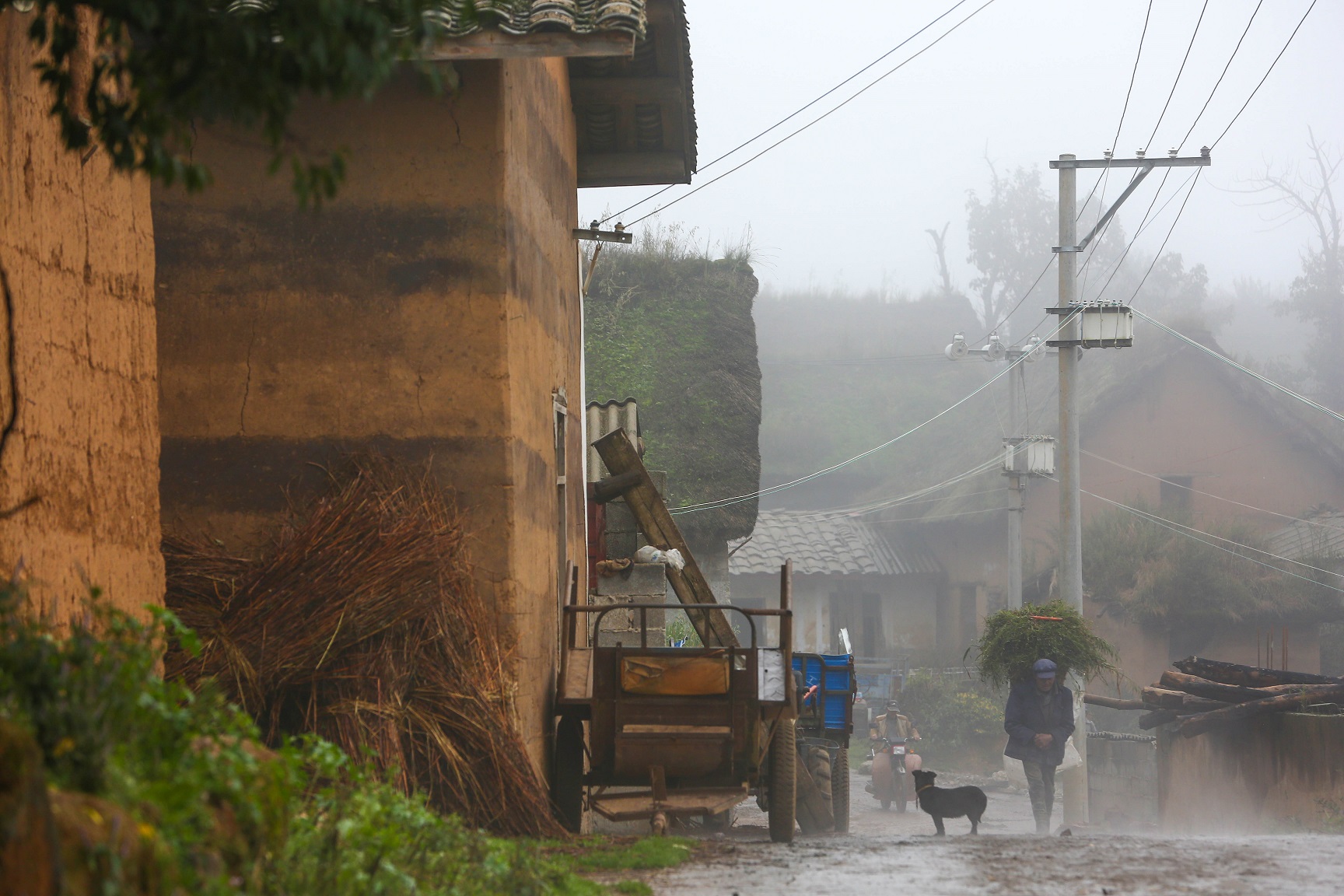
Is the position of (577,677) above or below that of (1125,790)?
above

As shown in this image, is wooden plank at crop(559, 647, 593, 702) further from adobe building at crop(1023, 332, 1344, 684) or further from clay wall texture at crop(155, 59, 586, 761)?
adobe building at crop(1023, 332, 1344, 684)

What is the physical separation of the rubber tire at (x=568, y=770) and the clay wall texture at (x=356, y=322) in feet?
2.98

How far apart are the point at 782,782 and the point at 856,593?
83.2 feet

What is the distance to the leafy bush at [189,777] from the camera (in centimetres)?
313

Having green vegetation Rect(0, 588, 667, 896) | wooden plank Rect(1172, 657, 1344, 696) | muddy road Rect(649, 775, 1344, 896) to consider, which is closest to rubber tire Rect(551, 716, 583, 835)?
muddy road Rect(649, 775, 1344, 896)

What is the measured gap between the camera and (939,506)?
35969 mm

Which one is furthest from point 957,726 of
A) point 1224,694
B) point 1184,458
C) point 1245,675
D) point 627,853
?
point 627,853

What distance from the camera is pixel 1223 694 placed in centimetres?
1405

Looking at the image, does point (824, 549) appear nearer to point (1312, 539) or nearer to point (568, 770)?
point (1312, 539)

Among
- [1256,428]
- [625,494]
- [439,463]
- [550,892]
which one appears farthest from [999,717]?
[550,892]

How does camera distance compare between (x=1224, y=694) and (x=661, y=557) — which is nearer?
(x=661, y=557)

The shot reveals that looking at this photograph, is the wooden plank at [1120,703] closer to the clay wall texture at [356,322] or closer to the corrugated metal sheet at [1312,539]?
the clay wall texture at [356,322]

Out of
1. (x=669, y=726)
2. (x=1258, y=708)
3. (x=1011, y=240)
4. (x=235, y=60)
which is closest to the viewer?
(x=235, y=60)

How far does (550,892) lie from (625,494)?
664 centimetres
